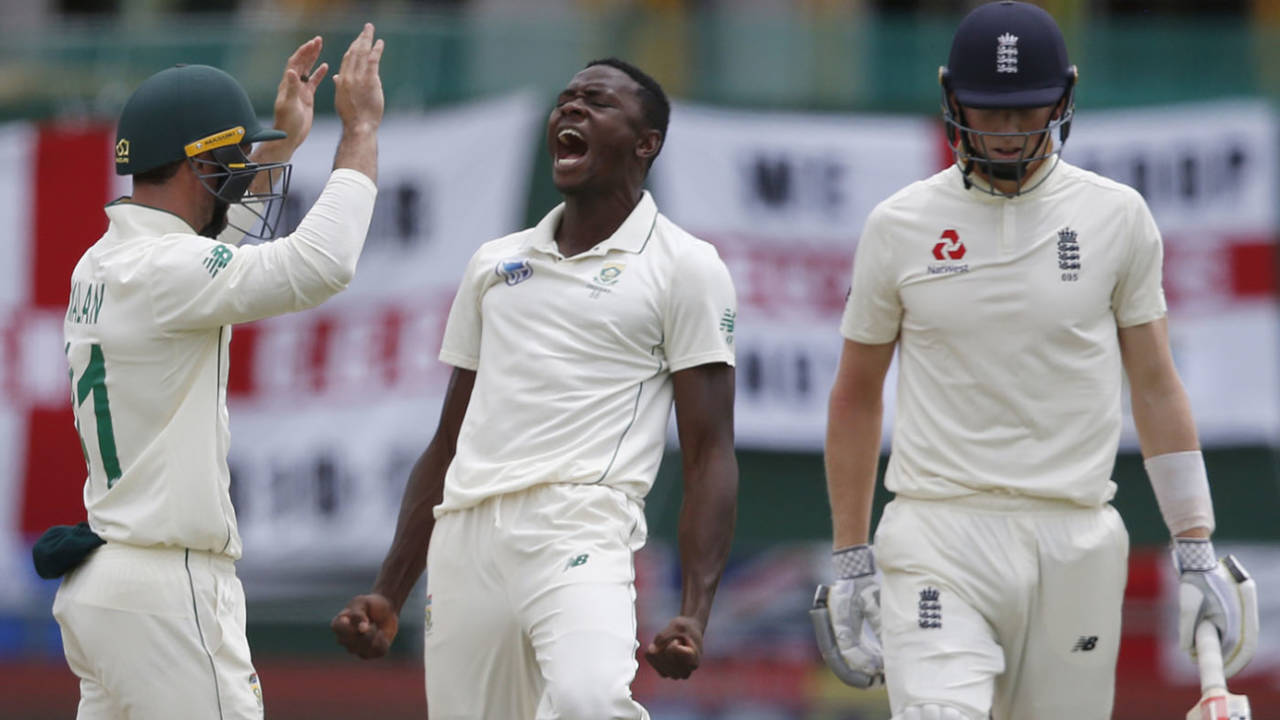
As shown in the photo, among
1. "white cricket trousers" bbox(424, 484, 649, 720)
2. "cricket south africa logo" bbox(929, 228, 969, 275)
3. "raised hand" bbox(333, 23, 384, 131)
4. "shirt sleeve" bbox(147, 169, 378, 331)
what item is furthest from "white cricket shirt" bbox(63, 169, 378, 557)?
"cricket south africa logo" bbox(929, 228, 969, 275)

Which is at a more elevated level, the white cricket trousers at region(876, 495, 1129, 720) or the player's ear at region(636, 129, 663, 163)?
the player's ear at region(636, 129, 663, 163)

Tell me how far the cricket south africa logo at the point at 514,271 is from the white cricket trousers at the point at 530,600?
616 millimetres

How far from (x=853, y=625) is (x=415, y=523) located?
127cm

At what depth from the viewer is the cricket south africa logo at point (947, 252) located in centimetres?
516

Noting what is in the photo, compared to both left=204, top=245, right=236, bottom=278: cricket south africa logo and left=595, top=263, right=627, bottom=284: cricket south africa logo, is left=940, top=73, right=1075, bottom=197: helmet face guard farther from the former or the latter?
left=204, top=245, right=236, bottom=278: cricket south africa logo

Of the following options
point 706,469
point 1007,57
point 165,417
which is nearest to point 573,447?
point 706,469

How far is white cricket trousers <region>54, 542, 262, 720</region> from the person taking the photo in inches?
183

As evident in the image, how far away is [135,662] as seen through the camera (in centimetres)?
466

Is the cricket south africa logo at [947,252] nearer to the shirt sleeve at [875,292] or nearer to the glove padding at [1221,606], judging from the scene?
the shirt sleeve at [875,292]

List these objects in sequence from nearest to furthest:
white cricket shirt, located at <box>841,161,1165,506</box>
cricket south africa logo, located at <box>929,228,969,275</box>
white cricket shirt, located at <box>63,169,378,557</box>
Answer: white cricket shirt, located at <box>63,169,378,557</box>, white cricket shirt, located at <box>841,161,1165,506</box>, cricket south africa logo, located at <box>929,228,969,275</box>

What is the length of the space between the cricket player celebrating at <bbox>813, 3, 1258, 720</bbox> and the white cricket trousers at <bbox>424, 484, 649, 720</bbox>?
790 mm

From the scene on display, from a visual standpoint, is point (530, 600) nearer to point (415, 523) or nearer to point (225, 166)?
point (415, 523)

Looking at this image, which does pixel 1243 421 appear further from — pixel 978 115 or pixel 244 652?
pixel 244 652

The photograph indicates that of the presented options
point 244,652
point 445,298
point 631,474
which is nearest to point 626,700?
point 631,474
